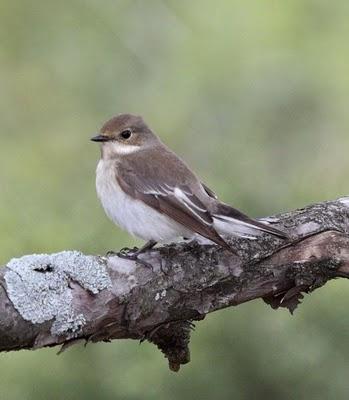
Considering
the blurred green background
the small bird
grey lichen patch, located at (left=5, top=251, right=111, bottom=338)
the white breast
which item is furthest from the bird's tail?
grey lichen patch, located at (left=5, top=251, right=111, bottom=338)

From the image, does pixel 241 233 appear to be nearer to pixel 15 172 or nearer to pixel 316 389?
pixel 316 389

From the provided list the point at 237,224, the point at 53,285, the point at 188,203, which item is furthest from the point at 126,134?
the point at 53,285

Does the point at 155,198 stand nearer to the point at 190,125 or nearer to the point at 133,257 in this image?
the point at 133,257

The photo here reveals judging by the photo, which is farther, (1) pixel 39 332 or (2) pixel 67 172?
(2) pixel 67 172

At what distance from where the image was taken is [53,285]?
4.52 m

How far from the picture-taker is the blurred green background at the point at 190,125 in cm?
553

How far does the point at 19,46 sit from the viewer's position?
824cm

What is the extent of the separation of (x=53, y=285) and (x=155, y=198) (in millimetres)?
1141

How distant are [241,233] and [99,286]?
92 centimetres

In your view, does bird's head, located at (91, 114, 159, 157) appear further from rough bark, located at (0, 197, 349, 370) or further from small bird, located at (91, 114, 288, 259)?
rough bark, located at (0, 197, 349, 370)

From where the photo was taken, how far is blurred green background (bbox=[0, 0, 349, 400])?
18.1 feet

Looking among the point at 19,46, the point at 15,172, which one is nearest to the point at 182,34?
the point at 19,46

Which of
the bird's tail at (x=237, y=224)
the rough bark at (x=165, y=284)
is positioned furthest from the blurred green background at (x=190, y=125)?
the bird's tail at (x=237, y=224)

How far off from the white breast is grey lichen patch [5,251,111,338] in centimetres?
80
